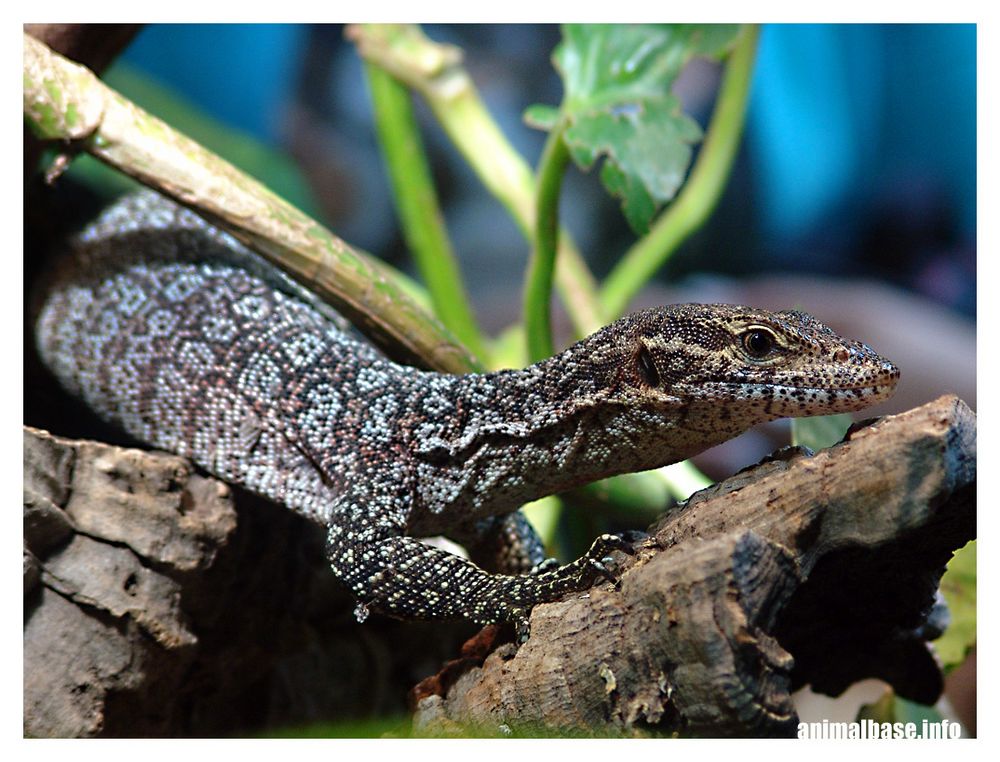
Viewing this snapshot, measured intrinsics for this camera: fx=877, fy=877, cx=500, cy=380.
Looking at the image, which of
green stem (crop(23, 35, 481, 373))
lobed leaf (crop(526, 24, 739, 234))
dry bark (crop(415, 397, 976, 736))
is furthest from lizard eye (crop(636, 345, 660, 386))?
green stem (crop(23, 35, 481, 373))

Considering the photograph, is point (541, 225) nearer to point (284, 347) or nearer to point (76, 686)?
point (284, 347)

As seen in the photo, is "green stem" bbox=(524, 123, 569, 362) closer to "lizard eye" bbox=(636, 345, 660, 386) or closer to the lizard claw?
"lizard eye" bbox=(636, 345, 660, 386)

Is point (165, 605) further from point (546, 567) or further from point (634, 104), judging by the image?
point (634, 104)

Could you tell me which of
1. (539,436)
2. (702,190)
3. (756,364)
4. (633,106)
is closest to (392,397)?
(539,436)
